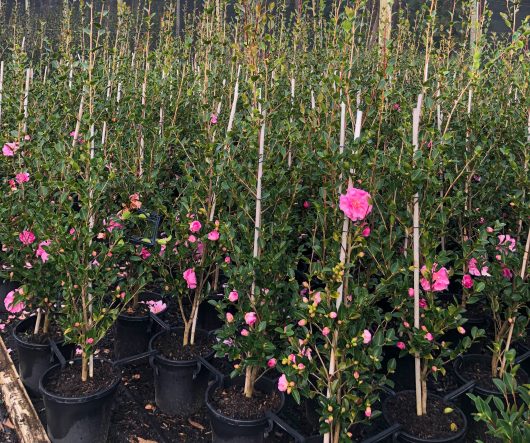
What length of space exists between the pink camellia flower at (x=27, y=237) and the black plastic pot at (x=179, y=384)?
0.82m

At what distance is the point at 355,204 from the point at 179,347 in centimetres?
133

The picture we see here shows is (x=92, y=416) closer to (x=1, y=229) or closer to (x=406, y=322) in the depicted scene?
(x=1, y=229)

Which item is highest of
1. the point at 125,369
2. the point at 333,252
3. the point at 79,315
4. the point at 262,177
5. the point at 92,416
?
the point at 262,177

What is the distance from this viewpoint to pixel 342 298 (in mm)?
1814

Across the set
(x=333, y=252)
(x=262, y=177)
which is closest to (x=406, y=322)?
(x=333, y=252)

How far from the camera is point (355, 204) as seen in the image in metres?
1.69

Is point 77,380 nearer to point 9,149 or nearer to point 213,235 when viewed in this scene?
point 213,235

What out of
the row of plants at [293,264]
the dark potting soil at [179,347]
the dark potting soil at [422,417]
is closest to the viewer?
the row of plants at [293,264]

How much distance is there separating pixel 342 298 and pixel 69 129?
2.62 metres

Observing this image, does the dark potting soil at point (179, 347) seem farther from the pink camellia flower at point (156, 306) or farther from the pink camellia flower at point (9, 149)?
the pink camellia flower at point (9, 149)

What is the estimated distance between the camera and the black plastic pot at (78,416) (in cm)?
209

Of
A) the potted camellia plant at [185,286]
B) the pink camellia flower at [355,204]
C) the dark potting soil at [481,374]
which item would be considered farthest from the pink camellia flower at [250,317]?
the dark potting soil at [481,374]

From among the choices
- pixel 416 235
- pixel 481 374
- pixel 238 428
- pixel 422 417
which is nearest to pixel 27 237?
pixel 238 428

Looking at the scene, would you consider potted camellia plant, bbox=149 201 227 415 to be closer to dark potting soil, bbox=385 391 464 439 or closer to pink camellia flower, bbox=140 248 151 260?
pink camellia flower, bbox=140 248 151 260
